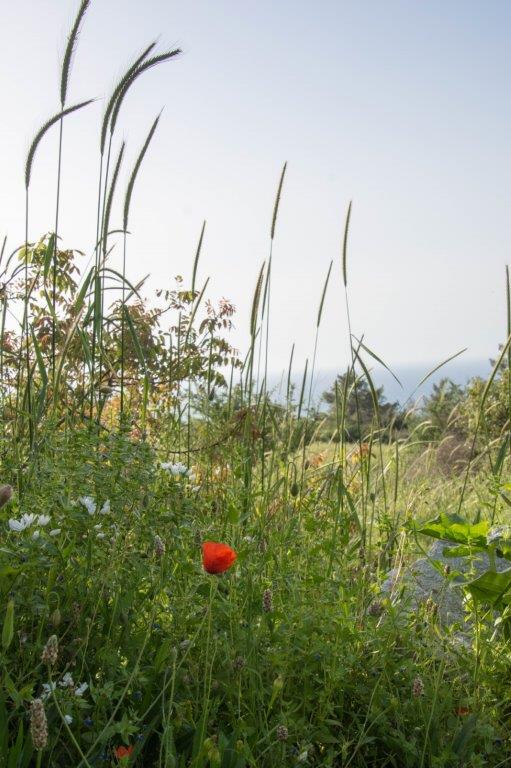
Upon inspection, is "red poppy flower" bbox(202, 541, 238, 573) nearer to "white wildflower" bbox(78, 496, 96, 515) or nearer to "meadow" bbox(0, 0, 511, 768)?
"meadow" bbox(0, 0, 511, 768)

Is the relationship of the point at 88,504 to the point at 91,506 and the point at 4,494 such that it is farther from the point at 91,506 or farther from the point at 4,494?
the point at 4,494

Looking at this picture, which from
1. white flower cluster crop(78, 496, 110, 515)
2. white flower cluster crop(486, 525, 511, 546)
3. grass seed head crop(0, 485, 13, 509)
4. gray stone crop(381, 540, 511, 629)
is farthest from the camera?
gray stone crop(381, 540, 511, 629)

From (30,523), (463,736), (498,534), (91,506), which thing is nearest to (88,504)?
(91,506)

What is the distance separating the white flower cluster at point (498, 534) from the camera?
2189 mm

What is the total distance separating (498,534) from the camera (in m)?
2.33

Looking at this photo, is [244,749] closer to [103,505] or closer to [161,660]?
[161,660]

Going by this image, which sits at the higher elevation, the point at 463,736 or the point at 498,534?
the point at 498,534

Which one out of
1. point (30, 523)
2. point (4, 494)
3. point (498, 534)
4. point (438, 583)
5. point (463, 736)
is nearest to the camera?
point (4, 494)

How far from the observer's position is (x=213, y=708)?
151cm

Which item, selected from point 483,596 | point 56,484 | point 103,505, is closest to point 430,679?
point 483,596

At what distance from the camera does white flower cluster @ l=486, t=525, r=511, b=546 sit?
7.18 feet

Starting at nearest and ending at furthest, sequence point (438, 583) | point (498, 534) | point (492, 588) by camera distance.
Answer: point (492, 588) → point (498, 534) → point (438, 583)

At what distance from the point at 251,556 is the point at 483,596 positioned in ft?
2.05

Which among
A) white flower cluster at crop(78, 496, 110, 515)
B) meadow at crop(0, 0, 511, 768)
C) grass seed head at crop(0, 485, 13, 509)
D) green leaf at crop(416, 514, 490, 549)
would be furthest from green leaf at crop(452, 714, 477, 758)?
grass seed head at crop(0, 485, 13, 509)
